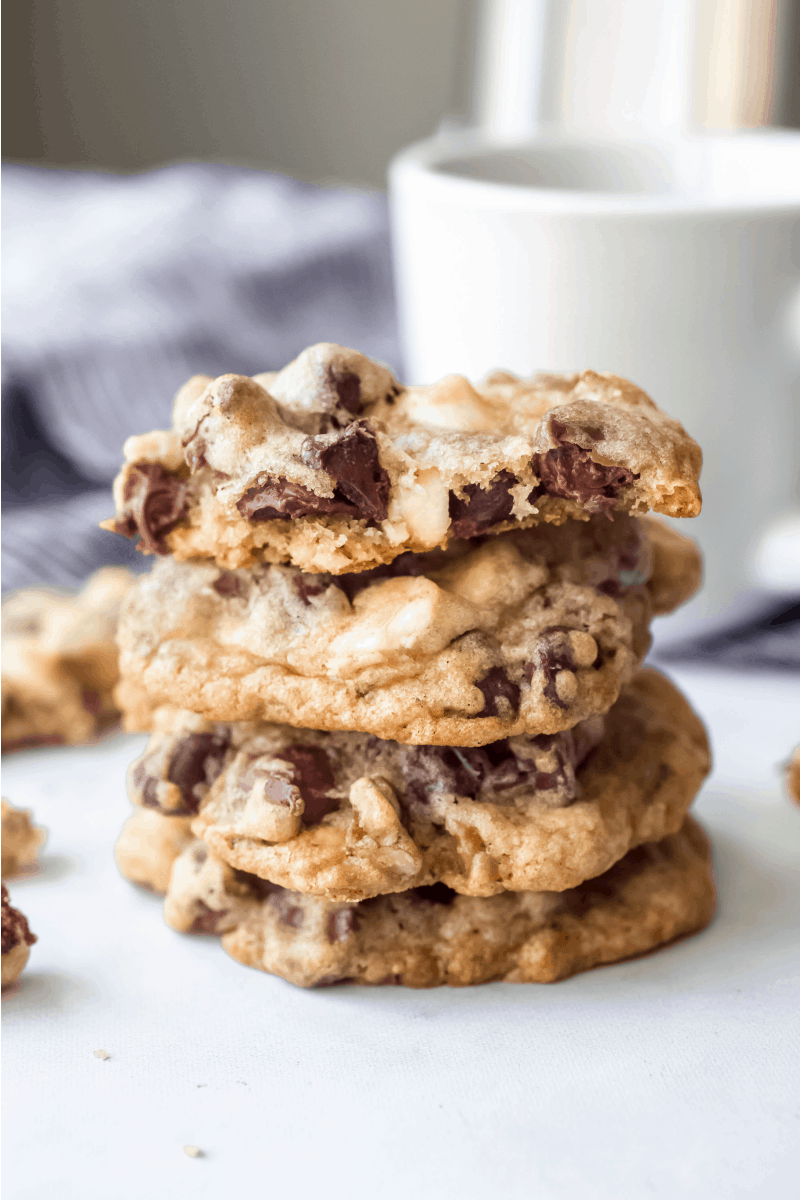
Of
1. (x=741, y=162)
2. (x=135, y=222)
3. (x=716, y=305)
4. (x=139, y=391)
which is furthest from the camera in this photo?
(x=135, y=222)

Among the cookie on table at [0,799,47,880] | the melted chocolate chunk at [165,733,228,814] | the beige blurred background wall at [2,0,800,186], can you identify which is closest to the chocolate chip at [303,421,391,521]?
the melted chocolate chunk at [165,733,228,814]

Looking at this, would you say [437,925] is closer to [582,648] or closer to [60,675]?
[582,648]

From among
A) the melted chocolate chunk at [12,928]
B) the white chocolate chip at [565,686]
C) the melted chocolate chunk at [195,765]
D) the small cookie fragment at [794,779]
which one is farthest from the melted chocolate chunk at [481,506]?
the small cookie fragment at [794,779]

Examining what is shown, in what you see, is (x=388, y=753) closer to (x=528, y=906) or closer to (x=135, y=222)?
(x=528, y=906)

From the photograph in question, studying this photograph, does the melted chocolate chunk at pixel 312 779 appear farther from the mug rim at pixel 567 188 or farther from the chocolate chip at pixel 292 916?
the mug rim at pixel 567 188

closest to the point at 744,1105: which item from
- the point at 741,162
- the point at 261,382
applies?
the point at 261,382

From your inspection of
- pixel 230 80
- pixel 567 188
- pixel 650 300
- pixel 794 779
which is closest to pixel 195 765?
pixel 794 779
